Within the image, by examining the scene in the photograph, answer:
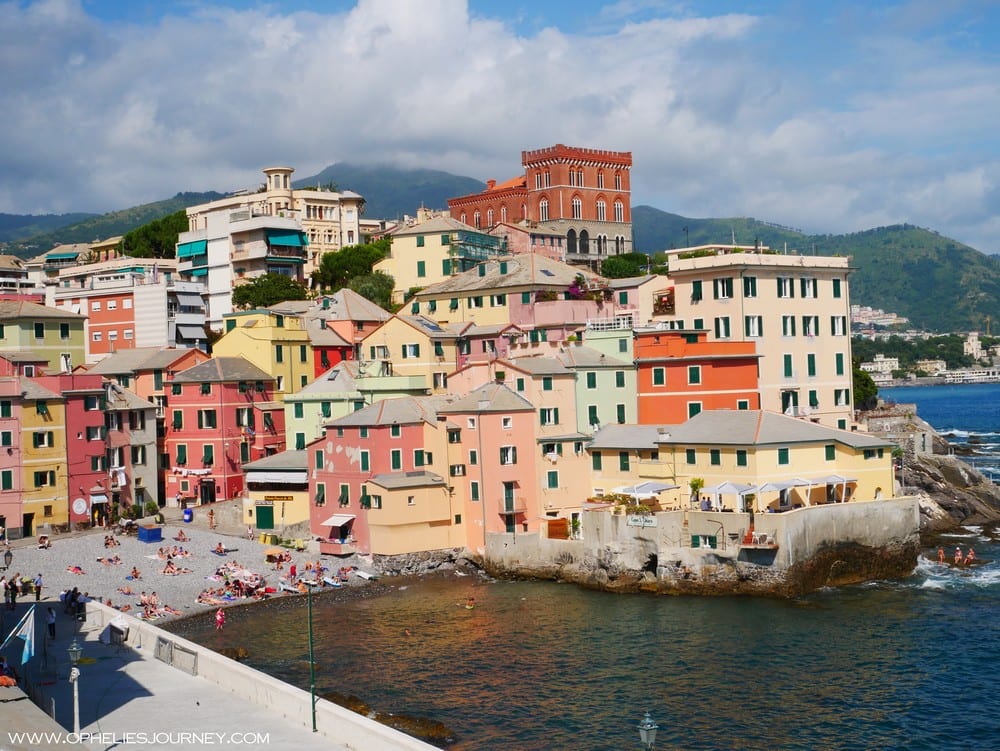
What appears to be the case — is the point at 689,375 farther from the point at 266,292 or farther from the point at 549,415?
the point at 266,292

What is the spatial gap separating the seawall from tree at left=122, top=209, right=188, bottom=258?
83.6m

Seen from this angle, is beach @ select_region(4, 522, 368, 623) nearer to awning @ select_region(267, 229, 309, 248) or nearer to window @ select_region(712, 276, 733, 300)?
window @ select_region(712, 276, 733, 300)

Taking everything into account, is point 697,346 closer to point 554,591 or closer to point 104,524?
point 554,591

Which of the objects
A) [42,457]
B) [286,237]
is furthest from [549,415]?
[286,237]

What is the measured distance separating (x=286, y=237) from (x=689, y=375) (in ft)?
194

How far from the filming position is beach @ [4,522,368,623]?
61688 mm

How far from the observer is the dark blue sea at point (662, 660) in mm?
42125

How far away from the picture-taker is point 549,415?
245ft

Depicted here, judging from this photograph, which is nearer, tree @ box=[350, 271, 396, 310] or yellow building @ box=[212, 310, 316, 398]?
yellow building @ box=[212, 310, 316, 398]

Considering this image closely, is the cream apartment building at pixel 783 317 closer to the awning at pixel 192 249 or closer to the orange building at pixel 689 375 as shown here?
the orange building at pixel 689 375

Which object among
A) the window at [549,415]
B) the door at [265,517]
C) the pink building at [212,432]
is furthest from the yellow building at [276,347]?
the window at [549,415]

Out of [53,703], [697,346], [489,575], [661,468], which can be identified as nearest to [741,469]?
[661,468]

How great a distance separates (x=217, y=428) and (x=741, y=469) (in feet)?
129

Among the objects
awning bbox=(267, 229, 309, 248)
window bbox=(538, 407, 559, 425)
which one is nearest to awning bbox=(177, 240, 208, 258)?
awning bbox=(267, 229, 309, 248)
